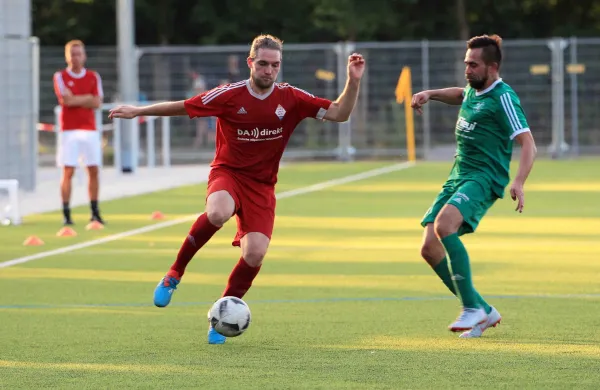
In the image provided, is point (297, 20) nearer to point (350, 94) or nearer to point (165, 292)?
point (350, 94)

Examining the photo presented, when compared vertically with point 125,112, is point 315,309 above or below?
below

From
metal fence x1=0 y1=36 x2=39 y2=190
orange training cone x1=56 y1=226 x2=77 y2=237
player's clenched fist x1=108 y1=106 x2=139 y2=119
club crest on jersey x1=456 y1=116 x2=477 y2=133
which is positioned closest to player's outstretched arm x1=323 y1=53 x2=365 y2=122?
club crest on jersey x1=456 y1=116 x2=477 y2=133

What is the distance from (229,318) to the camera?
8.86 metres

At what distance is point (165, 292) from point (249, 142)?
1.07 metres

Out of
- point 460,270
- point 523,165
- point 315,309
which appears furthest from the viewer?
point 315,309

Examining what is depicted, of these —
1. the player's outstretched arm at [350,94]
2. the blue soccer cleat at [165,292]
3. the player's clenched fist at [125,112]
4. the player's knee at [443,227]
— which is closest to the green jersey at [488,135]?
the player's knee at [443,227]

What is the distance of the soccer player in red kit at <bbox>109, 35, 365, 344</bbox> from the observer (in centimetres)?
915

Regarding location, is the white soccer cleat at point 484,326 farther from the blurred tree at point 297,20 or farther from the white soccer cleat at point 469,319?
the blurred tree at point 297,20

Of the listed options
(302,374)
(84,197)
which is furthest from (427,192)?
(302,374)

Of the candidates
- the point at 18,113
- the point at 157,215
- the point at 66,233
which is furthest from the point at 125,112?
the point at 18,113

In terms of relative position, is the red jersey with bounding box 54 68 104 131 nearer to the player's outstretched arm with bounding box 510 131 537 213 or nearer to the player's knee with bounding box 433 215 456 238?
the player's knee with bounding box 433 215 456 238

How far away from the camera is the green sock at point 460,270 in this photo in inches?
361

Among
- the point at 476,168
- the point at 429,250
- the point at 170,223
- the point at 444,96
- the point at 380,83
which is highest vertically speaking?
the point at 380,83

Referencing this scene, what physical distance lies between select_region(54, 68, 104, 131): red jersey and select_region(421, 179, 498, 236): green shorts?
914 centimetres
